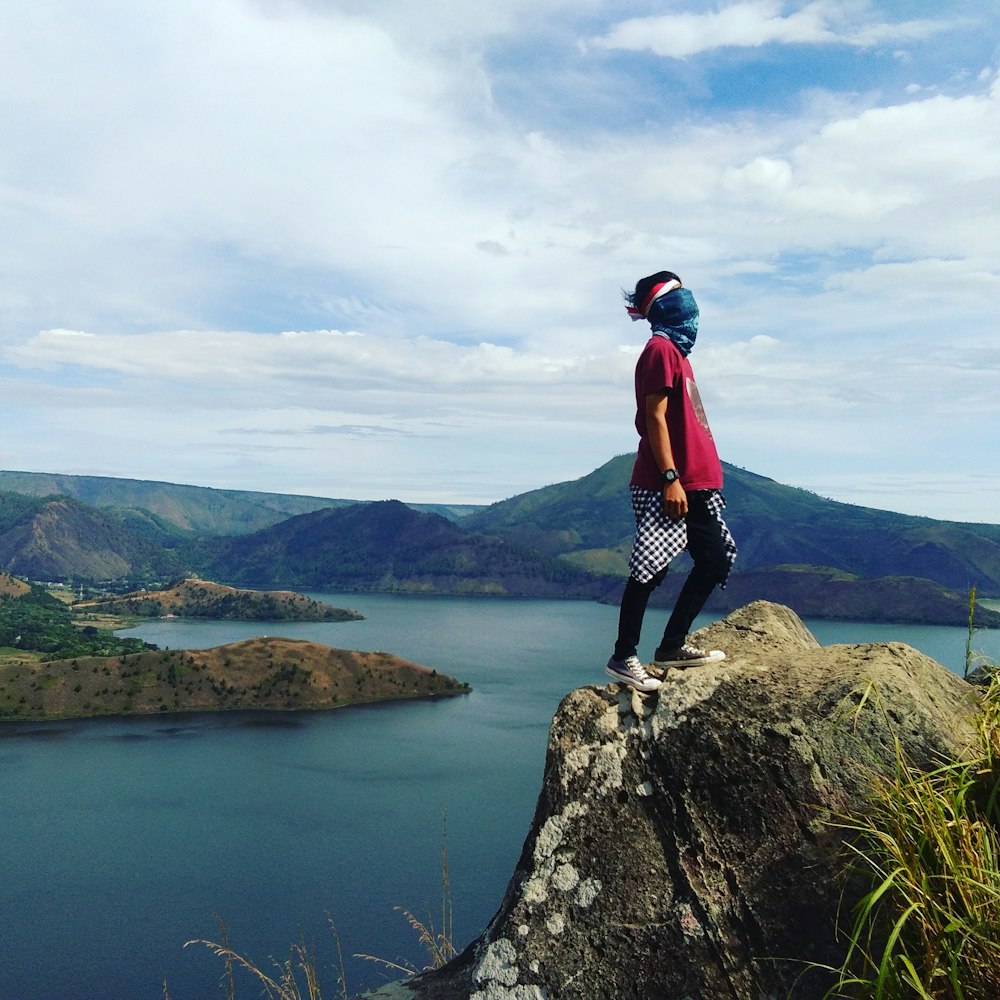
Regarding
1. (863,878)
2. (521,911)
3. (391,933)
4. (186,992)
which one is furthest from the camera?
(391,933)

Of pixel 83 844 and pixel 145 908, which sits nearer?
pixel 145 908

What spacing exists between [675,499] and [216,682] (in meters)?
105

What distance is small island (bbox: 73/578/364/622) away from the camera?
186 m

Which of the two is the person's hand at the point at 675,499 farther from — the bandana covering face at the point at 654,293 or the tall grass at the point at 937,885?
the tall grass at the point at 937,885

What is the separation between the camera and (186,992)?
116 ft

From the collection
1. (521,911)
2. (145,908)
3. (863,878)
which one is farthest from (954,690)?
(145,908)

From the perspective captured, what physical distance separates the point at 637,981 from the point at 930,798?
1.97m

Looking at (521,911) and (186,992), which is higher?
(521,911)

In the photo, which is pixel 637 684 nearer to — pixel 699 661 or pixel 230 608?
pixel 699 661

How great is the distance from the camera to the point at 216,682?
333ft

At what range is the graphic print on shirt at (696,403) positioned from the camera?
234 inches

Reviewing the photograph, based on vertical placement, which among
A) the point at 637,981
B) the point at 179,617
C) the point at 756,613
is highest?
the point at 756,613

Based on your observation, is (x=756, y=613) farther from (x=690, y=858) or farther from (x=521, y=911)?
(x=521, y=911)

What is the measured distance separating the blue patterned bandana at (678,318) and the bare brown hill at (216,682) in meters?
100
